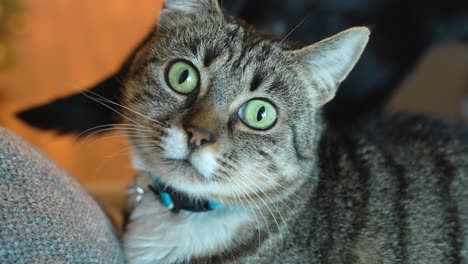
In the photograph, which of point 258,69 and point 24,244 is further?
point 258,69

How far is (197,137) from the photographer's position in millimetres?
917

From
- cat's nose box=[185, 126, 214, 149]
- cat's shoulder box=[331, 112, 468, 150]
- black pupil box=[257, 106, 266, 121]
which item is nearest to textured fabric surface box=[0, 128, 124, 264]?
cat's nose box=[185, 126, 214, 149]

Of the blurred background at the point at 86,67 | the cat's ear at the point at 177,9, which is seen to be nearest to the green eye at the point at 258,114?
the cat's ear at the point at 177,9

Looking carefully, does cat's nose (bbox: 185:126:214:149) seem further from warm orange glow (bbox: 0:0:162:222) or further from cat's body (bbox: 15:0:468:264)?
warm orange glow (bbox: 0:0:162:222)

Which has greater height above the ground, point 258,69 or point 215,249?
point 258,69

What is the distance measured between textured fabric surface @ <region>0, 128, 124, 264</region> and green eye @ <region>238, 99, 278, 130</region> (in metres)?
0.34

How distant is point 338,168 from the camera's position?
1.15 meters

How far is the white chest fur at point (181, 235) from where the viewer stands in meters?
Answer: 1.04

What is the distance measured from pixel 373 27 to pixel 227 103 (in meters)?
0.81

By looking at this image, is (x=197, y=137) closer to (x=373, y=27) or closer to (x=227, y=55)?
(x=227, y=55)

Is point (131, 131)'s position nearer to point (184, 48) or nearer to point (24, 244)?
point (184, 48)

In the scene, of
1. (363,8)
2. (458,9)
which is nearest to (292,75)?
(363,8)

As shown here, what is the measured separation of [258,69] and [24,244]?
503mm

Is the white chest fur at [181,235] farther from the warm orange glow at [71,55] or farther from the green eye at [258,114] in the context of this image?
the warm orange glow at [71,55]
